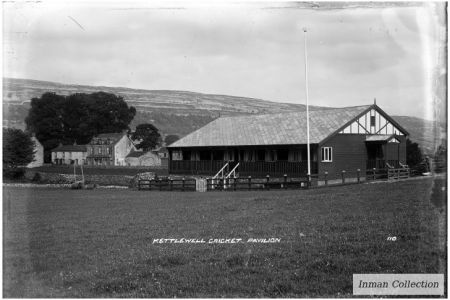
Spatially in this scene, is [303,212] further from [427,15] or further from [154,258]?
[427,15]

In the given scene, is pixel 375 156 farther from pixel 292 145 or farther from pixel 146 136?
pixel 146 136

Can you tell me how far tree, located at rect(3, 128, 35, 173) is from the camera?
31.9 feet

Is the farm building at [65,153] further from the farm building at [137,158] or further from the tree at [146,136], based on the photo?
the farm building at [137,158]

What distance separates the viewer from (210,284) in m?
7.89

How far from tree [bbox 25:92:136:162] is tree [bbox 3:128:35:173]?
1.23 ft

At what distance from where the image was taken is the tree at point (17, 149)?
31.9ft

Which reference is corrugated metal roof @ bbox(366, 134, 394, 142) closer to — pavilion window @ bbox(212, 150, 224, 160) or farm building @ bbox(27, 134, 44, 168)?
pavilion window @ bbox(212, 150, 224, 160)

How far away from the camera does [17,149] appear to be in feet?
38.5

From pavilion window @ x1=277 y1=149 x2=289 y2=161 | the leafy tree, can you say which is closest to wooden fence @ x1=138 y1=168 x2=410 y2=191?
pavilion window @ x1=277 y1=149 x2=289 y2=161

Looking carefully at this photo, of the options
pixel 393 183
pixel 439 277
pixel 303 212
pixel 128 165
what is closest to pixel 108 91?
pixel 303 212

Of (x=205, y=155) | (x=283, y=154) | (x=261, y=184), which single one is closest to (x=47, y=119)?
(x=261, y=184)

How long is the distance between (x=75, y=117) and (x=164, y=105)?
3747 millimetres

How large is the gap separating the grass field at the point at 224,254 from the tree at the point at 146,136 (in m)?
6.47

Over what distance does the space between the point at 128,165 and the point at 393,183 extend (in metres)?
14.4
